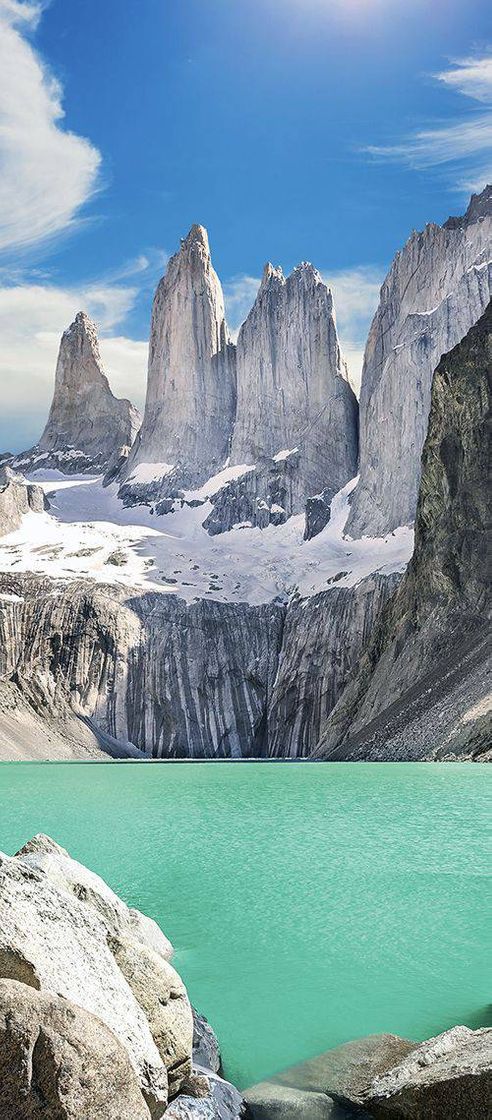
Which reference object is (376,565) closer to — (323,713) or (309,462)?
(323,713)

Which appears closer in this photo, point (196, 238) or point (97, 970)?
point (97, 970)

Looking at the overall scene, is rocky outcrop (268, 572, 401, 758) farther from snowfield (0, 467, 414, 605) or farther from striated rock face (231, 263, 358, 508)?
striated rock face (231, 263, 358, 508)

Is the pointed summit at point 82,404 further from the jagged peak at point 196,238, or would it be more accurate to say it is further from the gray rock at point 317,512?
the gray rock at point 317,512

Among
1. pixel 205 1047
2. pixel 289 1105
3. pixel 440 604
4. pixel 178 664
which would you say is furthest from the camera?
pixel 178 664

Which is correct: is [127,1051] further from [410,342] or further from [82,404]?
[82,404]

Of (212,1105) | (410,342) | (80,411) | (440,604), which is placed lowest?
(212,1105)

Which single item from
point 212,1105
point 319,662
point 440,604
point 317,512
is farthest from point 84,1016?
point 317,512

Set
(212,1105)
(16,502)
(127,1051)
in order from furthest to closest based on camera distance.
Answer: (16,502)
(212,1105)
(127,1051)
